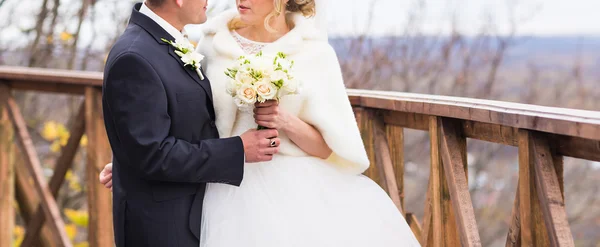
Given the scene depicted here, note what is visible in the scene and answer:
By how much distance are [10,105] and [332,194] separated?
2.44 meters

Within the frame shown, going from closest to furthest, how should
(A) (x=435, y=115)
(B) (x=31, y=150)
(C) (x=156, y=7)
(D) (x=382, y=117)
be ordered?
(C) (x=156, y=7), (A) (x=435, y=115), (D) (x=382, y=117), (B) (x=31, y=150)

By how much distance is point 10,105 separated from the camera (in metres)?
4.12

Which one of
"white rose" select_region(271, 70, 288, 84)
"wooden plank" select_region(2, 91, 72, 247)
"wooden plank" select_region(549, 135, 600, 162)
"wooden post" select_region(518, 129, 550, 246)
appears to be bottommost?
"wooden plank" select_region(2, 91, 72, 247)

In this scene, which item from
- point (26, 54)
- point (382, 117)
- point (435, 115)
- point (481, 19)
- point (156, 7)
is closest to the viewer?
point (156, 7)

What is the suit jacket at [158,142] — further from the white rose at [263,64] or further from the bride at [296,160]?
the white rose at [263,64]

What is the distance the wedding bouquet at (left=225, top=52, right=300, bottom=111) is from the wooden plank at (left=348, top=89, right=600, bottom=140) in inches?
20.3

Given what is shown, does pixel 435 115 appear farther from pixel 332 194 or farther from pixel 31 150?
pixel 31 150

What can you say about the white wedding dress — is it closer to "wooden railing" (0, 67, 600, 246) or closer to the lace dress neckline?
the lace dress neckline

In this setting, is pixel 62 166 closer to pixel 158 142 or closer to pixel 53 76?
pixel 53 76

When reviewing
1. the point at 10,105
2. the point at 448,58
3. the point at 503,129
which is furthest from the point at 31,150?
the point at 448,58

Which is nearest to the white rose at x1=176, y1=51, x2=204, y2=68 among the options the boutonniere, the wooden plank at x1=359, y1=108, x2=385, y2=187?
the boutonniere

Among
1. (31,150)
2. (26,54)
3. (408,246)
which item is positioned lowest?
(26,54)

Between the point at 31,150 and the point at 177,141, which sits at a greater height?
the point at 177,141

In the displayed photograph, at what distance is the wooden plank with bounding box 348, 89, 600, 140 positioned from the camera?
1.71 metres
